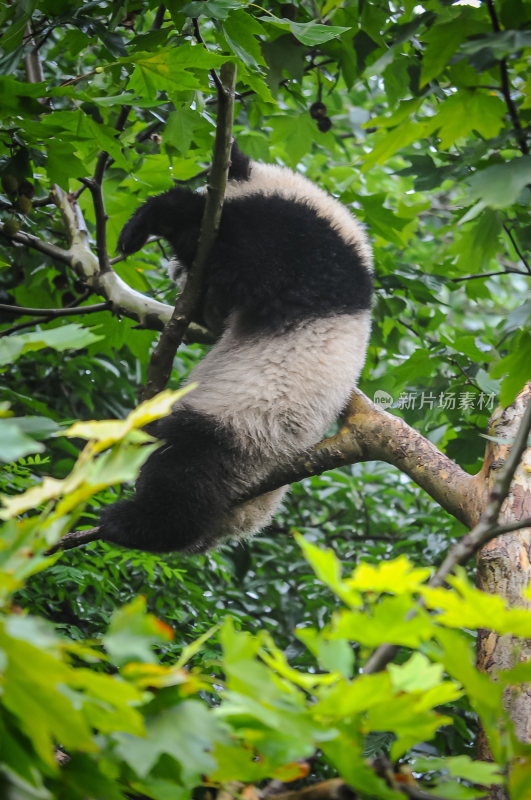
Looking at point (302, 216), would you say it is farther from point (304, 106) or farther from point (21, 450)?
point (21, 450)

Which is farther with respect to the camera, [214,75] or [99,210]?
[99,210]

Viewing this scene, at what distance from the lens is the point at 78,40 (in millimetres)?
2359

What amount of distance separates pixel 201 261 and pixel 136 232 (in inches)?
17.7

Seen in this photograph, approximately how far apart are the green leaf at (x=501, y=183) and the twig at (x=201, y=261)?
1151 millimetres

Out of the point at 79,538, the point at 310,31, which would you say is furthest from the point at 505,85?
the point at 79,538

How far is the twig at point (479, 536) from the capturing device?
3.07ft

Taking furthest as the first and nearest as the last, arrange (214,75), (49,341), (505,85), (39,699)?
(214,75), (505,85), (49,341), (39,699)

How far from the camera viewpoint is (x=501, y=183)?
1.25 metres

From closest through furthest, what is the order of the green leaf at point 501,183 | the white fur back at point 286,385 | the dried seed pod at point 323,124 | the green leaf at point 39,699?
the green leaf at point 39,699, the green leaf at point 501,183, the white fur back at point 286,385, the dried seed pod at point 323,124

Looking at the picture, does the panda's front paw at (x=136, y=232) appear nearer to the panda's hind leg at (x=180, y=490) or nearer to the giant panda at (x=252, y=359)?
the giant panda at (x=252, y=359)

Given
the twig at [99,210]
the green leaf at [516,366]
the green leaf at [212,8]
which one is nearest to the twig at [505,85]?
the green leaf at [516,366]

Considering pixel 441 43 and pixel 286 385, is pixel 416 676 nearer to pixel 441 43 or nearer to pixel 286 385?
pixel 441 43

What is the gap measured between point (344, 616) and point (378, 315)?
2.57 m

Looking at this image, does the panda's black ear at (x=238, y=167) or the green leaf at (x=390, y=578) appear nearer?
the green leaf at (x=390, y=578)
